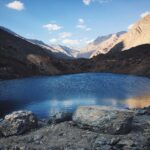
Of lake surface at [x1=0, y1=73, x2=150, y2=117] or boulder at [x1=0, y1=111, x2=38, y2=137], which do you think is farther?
lake surface at [x1=0, y1=73, x2=150, y2=117]

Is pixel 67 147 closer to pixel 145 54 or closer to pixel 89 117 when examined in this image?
pixel 89 117

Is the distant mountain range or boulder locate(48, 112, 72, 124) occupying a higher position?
the distant mountain range

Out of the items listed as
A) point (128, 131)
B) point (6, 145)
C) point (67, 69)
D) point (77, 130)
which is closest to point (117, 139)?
point (128, 131)

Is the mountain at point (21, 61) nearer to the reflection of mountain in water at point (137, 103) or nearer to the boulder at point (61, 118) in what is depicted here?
the reflection of mountain in water at point (137, 103)

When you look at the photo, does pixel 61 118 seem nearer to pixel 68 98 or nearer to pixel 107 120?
pixel 107 120

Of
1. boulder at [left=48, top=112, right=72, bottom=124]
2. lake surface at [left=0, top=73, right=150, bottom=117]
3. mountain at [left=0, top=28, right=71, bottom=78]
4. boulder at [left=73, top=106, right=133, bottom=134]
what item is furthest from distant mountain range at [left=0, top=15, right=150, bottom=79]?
boulder at [left=73, top=106, right=133, bottom=134]

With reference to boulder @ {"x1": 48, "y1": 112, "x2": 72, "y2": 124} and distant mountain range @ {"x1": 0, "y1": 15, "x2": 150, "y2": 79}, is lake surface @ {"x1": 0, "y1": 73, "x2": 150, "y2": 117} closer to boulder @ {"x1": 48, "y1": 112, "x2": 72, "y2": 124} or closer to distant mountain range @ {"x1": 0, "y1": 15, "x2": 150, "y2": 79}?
boulder @ {"x1": 48, "y1": 112, "x2": 72, "y2": 124}

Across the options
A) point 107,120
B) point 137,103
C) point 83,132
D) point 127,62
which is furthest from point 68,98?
point 127,62
